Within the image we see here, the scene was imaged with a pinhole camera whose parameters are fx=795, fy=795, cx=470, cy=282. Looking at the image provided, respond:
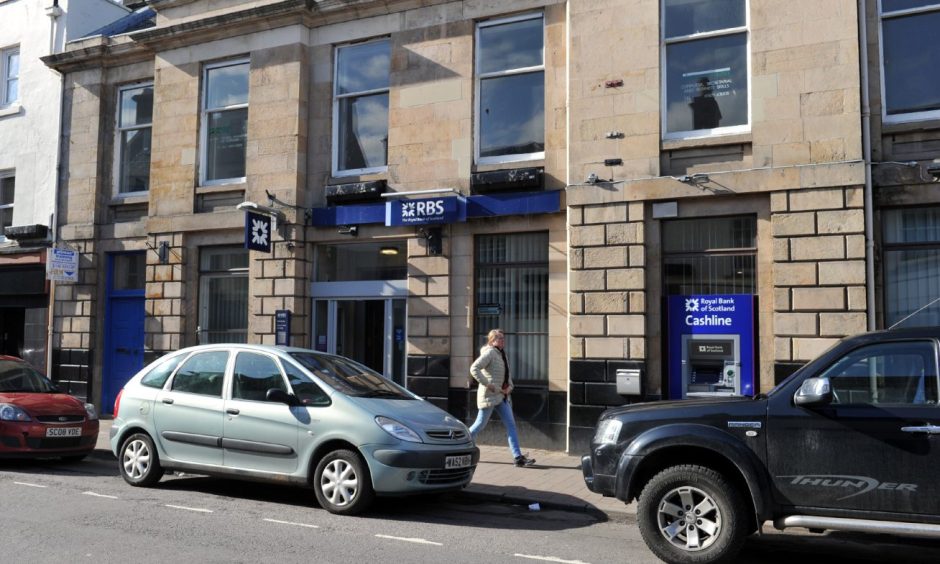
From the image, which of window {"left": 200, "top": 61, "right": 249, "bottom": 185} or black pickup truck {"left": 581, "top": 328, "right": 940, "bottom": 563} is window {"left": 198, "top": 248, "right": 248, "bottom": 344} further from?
black pickup truck {"left": 581, "top": 328, "right": 940, "bottom": 563}

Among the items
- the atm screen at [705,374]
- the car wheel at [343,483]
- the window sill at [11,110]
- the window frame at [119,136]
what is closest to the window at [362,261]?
the atm screen at [705,374]

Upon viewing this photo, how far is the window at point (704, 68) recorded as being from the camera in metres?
11.2

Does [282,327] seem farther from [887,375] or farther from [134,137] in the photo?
[887,375]

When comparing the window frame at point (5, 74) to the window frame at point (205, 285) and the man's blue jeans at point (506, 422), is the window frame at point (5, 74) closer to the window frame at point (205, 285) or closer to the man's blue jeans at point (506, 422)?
the window frame at point (205, 285)

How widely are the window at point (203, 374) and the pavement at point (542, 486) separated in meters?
2.99

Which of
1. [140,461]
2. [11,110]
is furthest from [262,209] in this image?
[11,110]

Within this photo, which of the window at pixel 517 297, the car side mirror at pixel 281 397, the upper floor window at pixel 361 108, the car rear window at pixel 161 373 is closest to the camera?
the car side mirror at pixel 281 397

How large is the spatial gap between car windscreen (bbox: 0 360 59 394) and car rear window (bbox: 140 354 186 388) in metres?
2.88

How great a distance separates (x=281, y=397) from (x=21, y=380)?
18.2 ft

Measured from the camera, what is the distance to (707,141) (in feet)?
36.5

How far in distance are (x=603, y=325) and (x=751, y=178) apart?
284cm

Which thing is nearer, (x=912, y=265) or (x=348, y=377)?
(x=348, y=377)

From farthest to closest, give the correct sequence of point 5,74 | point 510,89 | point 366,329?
1. point 5,74
2. point 366,329
3. point 510,89

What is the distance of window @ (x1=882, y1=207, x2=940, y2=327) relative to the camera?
10.1m
